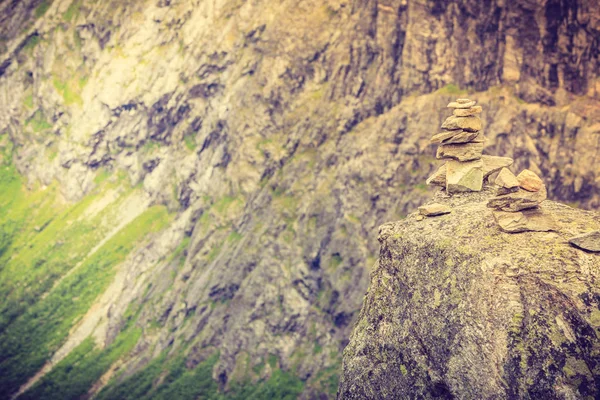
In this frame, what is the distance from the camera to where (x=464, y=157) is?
5988 centimetres

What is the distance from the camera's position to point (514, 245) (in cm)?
4522

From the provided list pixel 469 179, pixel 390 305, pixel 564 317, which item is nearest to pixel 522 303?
pixel 564 317

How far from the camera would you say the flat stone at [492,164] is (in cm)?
5878

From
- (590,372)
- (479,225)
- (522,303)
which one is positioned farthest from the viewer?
(479,225)

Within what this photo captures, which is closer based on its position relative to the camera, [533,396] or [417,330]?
[533,396]

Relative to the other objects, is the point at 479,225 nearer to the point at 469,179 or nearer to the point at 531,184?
the point at 531,184

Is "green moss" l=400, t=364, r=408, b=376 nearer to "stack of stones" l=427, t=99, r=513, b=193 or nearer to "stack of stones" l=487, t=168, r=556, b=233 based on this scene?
"stack of stones" l=487, t=168, r=556, b=233

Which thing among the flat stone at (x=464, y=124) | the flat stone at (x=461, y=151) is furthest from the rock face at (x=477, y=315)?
the flat stone at (x=464, y=124)

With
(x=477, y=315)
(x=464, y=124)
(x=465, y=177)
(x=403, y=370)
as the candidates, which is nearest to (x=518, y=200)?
(x=465, y=177)

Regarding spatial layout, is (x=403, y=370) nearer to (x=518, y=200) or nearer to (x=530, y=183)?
(x=518, y=200)

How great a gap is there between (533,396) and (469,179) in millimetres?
23346

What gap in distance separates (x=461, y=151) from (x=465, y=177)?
13.7ft

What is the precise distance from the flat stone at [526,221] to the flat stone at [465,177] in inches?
354

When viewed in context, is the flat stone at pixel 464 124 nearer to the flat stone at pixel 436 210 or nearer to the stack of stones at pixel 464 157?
the stack of stones at pixel 464 157
